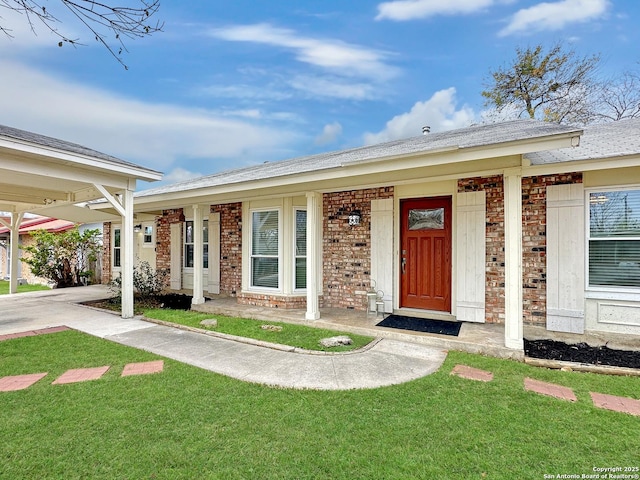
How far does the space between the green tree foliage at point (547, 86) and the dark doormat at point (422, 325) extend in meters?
13.1

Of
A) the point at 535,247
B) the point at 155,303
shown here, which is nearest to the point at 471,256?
the point at 535,247

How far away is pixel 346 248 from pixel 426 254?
1.67 m

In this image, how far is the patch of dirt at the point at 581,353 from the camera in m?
4.05

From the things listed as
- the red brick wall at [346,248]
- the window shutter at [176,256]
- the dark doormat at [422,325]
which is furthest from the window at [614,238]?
the window shutter at [176,256]

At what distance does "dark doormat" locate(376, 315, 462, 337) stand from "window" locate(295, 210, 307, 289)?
2037 mm

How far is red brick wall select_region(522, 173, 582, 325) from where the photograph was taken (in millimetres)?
5305

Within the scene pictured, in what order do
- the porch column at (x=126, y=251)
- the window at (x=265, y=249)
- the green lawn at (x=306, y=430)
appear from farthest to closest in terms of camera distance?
the window at (x=265, y=249) → the porch column at (x=126, y=251) → the green lawn at (x=306, y=430)

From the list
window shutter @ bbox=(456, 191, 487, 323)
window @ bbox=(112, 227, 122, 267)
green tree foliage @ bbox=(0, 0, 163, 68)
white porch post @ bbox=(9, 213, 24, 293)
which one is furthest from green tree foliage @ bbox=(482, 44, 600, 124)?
white porch post @ bbox=(9, 213, 24, 293)

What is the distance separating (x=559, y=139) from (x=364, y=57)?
8.21 metres

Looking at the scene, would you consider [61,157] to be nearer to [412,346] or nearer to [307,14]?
[307,14]

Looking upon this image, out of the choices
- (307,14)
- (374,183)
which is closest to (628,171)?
(374,183)

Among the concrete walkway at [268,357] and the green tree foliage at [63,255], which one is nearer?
the concrete walkway at [268,357]

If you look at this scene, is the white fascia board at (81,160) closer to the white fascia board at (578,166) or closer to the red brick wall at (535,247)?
the white fascia board at (578,166)

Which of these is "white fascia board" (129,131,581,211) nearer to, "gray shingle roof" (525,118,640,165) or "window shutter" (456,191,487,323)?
"gray shingle roof" (525,118,640,165)
